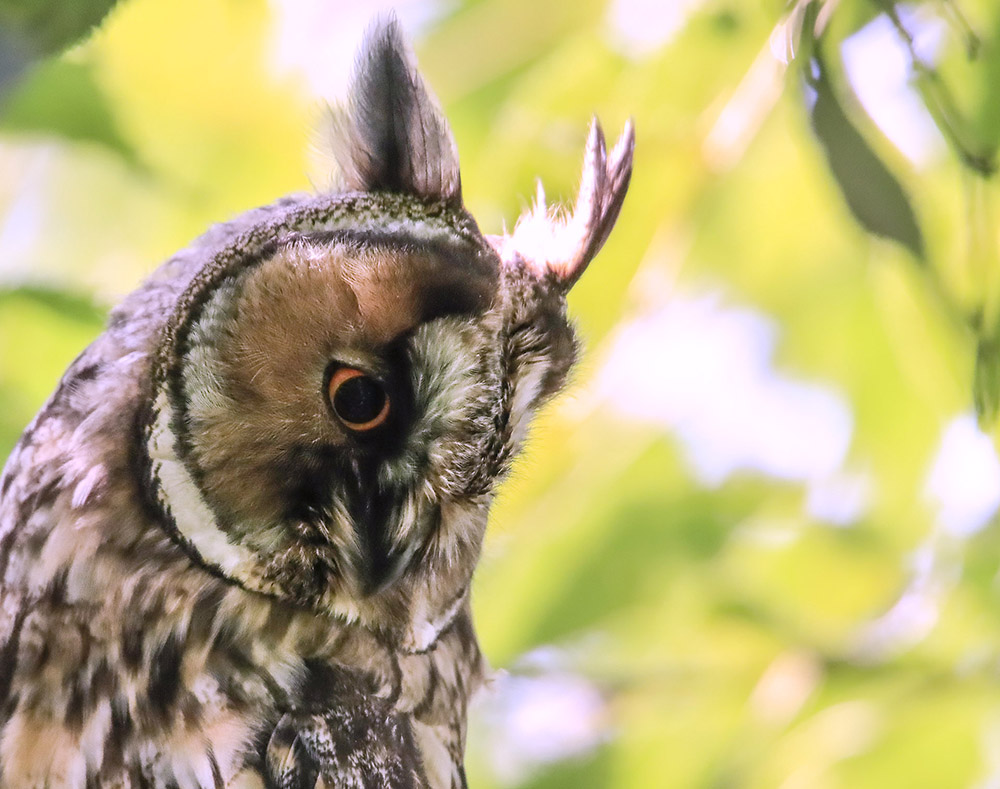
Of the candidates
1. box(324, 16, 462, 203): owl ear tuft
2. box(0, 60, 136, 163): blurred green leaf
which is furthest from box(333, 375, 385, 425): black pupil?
box(0, 60, 136, 163): blurred green leaf

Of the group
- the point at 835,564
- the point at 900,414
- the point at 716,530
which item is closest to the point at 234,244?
the point at 716,530

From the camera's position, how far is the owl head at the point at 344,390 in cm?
147

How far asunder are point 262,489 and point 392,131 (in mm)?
561

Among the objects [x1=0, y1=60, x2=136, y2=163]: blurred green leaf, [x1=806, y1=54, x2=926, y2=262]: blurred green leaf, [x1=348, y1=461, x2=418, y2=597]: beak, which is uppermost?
[x1=0, y1=60, x2=136, y2=163]: blurred green leaf

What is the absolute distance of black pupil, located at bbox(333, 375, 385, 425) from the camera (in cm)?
147

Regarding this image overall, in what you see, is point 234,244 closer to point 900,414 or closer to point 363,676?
point 363,676

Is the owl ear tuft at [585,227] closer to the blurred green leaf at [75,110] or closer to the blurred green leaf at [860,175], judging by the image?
the blurred green leaf at [75,110]

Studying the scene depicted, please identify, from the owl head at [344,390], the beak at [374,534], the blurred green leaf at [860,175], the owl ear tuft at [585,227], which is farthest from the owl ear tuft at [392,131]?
the blurred green leaf at [860,175]

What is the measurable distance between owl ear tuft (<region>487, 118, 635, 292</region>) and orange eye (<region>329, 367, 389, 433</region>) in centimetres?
34

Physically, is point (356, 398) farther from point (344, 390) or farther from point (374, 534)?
point (374, 534)

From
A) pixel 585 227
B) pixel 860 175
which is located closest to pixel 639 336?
pixel 585 227

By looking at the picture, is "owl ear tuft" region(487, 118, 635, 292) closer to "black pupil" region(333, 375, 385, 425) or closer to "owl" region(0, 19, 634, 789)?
"owl" region(0, 19, 634, 789)

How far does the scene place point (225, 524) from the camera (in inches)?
59.9

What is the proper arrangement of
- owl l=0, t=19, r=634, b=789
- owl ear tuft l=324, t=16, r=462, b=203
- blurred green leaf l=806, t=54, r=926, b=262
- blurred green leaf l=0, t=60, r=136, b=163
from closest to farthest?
1. blurred green leaf l=806, t=54, r=926, b=262
2. owl l=0, t=19, r=634, b=789
3. owl ear tuft l=324, t=16, r=462, b=203
4. blurred green leaf l=0, t=60, r=136, b=163
